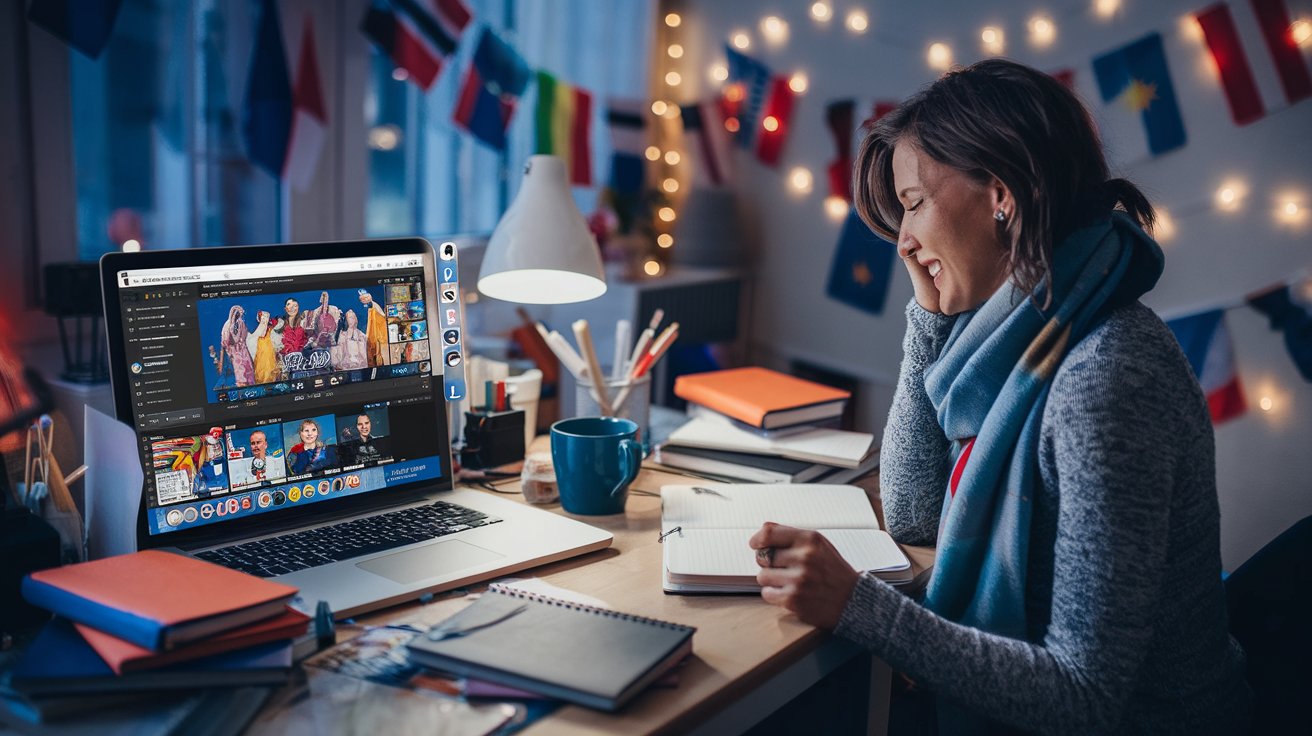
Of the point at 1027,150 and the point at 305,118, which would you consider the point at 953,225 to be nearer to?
the point at 1027,150

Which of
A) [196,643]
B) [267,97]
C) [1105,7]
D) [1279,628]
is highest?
[1105,7]

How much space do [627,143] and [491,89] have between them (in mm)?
736

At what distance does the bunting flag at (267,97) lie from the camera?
225 centimetres

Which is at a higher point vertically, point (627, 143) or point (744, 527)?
point (627, 143)

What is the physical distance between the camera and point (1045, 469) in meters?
0.96

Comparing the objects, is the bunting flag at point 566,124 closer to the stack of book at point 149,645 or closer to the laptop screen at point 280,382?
the laptop screen at point 280,382

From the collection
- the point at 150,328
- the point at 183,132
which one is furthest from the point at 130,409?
the point at 183,132

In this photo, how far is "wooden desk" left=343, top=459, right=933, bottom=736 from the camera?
774 millimetres

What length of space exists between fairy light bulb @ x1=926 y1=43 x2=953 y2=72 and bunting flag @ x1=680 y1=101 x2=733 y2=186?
79cm

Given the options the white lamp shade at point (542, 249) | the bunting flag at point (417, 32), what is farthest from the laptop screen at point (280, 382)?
the bunting flag at point (417, 32)

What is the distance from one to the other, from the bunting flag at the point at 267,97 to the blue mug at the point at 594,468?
1.41 metres

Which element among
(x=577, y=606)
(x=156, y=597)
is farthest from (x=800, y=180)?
(x=156, y=597)

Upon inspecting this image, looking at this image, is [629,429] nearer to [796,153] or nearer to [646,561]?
[646,561]

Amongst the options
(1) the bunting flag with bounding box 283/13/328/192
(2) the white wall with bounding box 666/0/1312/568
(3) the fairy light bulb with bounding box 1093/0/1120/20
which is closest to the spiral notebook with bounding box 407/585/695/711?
(1) the bunting flag with bounding box 283/13/328/192
